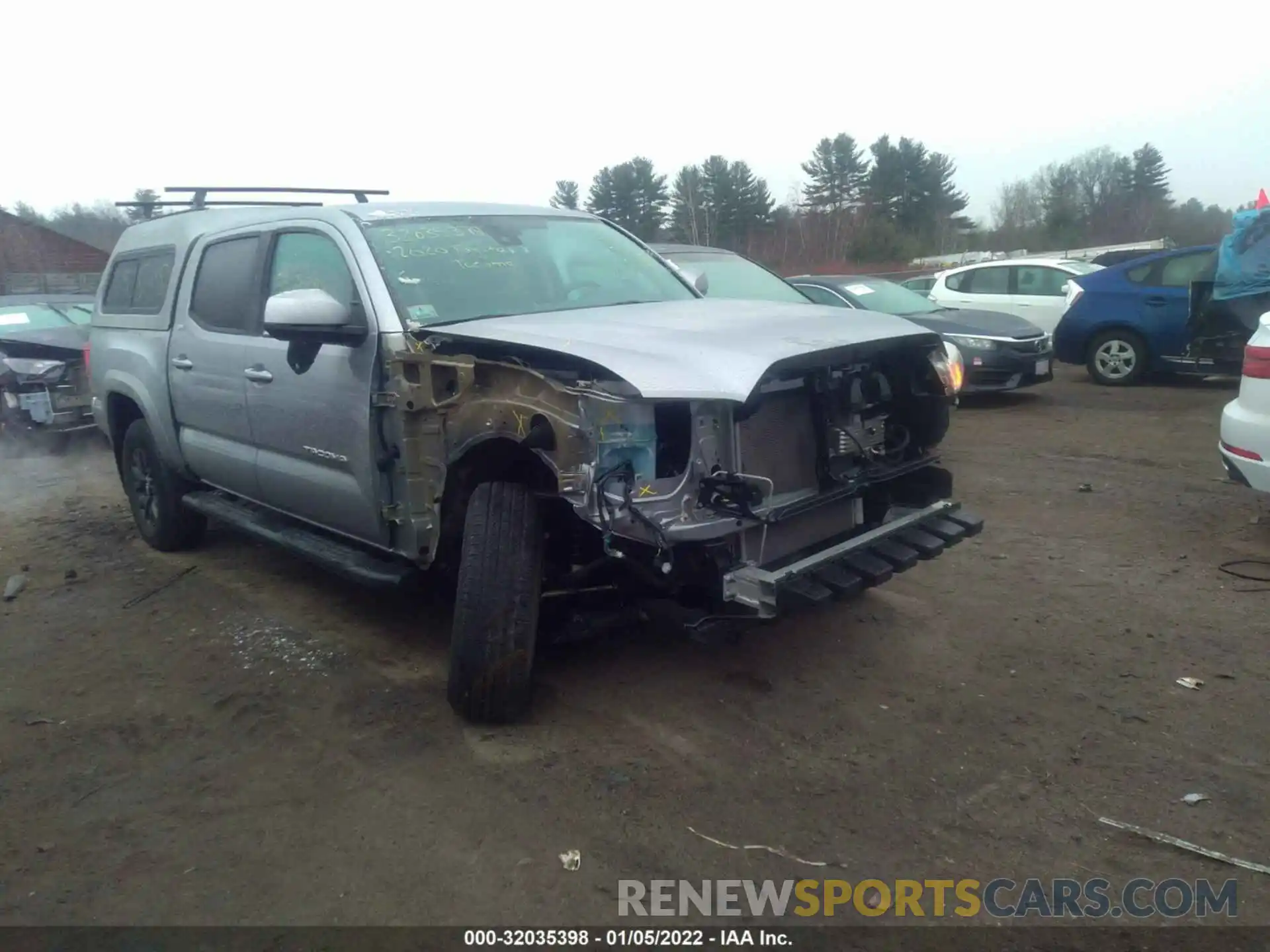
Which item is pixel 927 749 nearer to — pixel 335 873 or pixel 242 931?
pixel 335 873

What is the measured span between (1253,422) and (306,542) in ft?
15.0

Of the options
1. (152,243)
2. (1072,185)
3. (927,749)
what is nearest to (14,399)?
(152,243)

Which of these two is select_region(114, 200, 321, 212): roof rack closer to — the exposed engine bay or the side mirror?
the side mirror

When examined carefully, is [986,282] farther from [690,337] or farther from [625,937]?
[625,937]

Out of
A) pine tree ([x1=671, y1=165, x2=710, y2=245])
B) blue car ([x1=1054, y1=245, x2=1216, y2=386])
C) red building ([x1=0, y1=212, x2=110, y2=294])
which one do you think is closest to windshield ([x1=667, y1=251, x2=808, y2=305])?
blue car ([x1=1054, y1=245, x2=1216, y2=386])

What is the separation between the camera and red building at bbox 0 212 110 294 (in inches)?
833

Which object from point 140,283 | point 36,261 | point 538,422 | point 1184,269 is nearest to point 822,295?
point 1184,269

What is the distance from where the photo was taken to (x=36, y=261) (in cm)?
2205

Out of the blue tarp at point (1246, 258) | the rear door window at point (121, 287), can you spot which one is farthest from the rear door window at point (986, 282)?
the rear door window at point (121, 287)

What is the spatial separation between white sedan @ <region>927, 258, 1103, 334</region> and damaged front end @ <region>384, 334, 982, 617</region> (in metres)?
9.68

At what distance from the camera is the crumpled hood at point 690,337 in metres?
3.11

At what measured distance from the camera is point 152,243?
19.5ft

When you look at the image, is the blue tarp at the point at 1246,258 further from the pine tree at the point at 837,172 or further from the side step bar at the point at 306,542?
the pine tree at the point at 837,172

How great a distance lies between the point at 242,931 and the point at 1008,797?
7.35 feet
